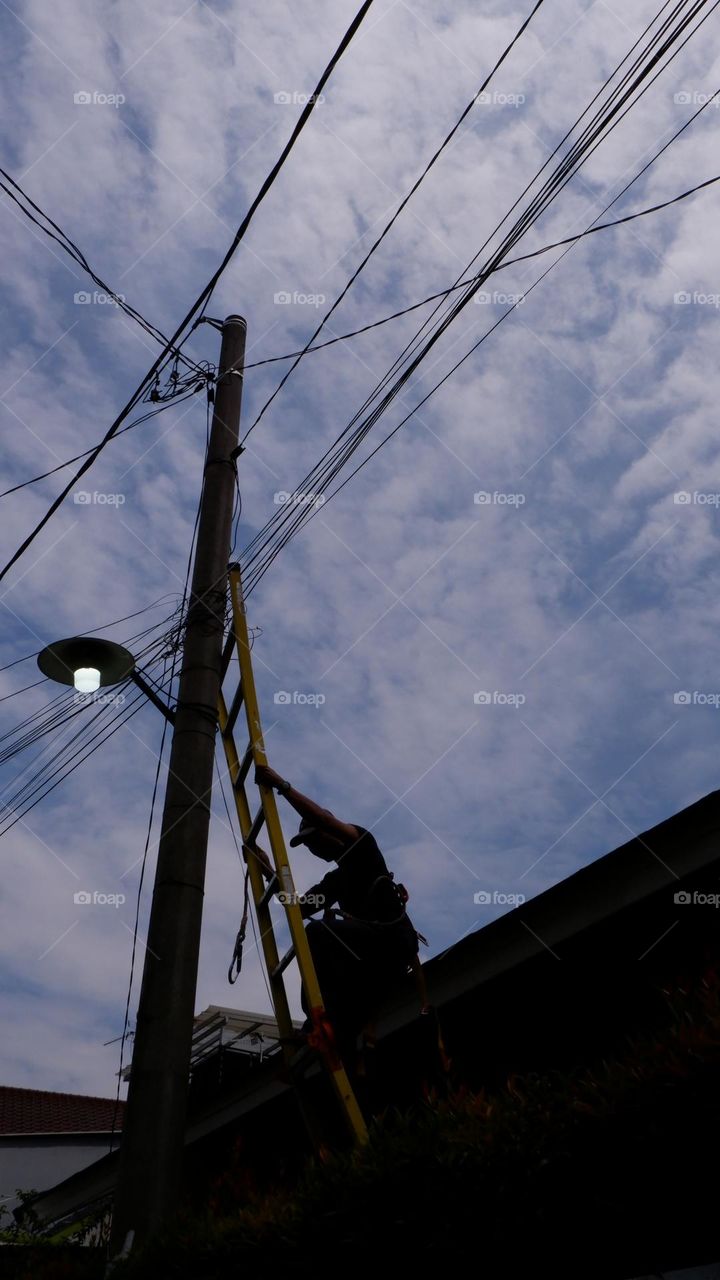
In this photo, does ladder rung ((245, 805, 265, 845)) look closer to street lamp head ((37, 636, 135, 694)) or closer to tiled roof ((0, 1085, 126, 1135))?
street lamp head ((37, 636, 135, 694))

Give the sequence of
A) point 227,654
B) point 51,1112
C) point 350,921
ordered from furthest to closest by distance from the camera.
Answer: point 51,1112, point 227,654, point 350,921

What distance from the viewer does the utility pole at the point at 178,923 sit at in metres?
4.78

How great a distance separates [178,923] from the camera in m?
5.32

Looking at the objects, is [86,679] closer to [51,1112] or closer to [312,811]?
[312,811]

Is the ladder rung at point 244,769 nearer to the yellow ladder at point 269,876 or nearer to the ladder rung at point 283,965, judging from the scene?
the yellow ladder at point 269,876

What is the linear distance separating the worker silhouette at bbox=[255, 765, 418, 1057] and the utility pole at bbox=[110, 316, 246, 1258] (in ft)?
1.56

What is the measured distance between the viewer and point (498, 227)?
6.29m

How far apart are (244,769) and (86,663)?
1195 mm

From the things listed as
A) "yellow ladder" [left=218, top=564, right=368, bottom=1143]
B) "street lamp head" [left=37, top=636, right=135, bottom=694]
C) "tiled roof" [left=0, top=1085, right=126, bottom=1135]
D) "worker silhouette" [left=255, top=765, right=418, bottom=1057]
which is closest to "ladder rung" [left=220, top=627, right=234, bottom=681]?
"yellow ladder" [left=218, top=564, right=368, bottom=1143]

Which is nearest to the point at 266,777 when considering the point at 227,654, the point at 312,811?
the point at 312,811

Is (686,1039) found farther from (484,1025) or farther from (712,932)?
(484,1025)

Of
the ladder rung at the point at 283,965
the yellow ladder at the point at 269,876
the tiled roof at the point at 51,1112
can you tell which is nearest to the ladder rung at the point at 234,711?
the yellow ladder at the point at 269,876

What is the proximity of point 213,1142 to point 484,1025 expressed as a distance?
13.4 feet

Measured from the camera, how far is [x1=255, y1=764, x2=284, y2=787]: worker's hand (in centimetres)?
569
